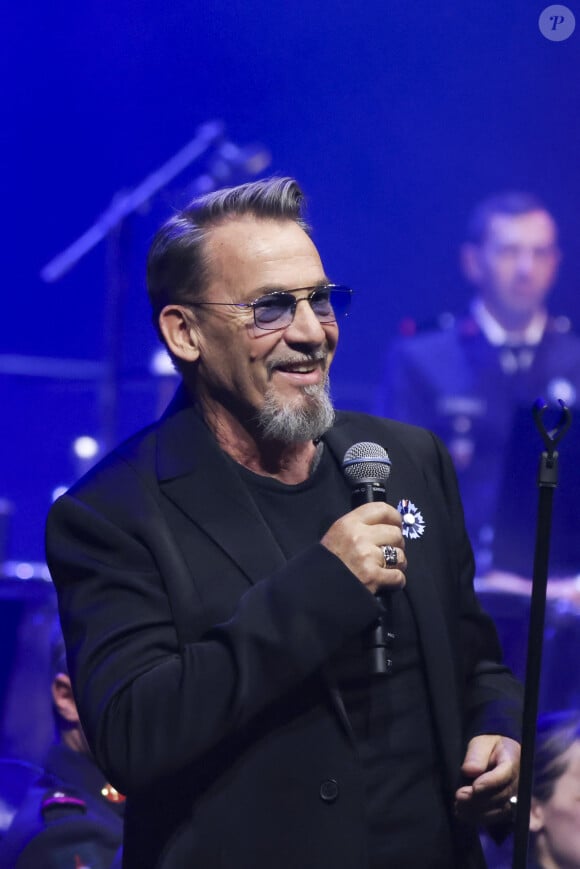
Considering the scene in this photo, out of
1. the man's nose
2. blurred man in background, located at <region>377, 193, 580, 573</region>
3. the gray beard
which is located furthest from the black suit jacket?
the man's nose

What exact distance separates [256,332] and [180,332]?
20cm

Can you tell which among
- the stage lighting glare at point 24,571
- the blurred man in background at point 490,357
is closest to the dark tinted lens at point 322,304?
the stage lighting glare at point 24,571

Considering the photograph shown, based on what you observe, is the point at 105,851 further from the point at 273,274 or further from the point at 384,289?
the point at 384,289

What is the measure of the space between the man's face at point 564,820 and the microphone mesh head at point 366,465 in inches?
54.0

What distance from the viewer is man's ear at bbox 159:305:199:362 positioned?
2.18 metres

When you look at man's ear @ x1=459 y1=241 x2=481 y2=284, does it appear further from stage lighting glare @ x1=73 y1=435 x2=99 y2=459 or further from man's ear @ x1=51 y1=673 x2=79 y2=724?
man's ear @ x1=51 y1=673 x2=79 y2=724

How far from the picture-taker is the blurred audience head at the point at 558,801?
282cm

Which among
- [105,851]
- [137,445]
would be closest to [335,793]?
[137,445]

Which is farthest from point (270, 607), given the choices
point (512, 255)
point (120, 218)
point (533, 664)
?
point (512, 255)

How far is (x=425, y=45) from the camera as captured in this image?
4281 millimetres

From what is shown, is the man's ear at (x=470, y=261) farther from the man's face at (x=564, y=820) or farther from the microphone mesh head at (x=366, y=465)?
the microphone mesh head at (x=366, y=465)

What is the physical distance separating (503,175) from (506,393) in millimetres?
946

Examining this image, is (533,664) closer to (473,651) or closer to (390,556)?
(390,556)

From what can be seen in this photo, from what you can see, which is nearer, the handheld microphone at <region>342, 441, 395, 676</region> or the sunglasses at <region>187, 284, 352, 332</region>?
the handheld microphone at <region>342, 441, 395, 676</region>
